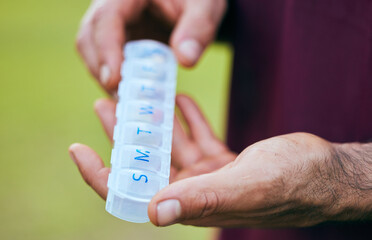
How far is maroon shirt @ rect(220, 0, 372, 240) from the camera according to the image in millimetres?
1006

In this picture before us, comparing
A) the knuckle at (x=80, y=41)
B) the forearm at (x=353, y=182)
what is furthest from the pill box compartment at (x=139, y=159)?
the knuckle at (x=80, y=41)

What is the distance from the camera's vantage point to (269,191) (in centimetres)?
67

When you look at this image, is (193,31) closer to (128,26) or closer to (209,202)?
(128,26)

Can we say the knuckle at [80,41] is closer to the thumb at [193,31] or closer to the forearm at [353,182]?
the thumb at [193,31]

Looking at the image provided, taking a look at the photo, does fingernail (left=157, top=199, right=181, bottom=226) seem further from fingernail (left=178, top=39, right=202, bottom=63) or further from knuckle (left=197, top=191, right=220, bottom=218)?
fingernail (left=178, top=39, right=202, bottom=63)

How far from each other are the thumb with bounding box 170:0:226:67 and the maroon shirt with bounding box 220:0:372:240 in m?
0.17

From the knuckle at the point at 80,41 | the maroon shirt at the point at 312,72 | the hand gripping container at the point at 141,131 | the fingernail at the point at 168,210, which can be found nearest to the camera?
the fingernail at the point at 168,210

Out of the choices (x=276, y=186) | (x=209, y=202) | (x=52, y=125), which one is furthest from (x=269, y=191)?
(x=52, y=125)

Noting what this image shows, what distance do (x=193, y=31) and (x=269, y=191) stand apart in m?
0.67

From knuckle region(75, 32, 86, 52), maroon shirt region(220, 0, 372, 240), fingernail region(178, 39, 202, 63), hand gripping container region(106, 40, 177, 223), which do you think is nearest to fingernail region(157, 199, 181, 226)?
hand gripping container region(106, 40, 177, 223)

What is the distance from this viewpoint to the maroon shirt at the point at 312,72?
1.01m

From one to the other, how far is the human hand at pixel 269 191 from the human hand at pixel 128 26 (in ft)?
1.81

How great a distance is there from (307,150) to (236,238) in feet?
2.53

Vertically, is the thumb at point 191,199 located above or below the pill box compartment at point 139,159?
below
